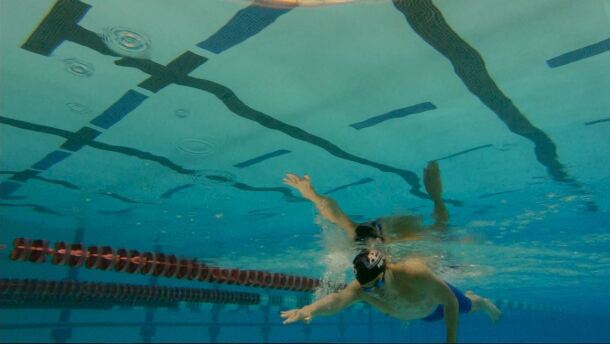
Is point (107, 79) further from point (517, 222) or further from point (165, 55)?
point (517, 222)

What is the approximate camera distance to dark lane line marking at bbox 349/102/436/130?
6.78 m

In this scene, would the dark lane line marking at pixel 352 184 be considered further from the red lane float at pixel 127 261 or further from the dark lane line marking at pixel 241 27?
the dark lane line marking at pixel 241 27

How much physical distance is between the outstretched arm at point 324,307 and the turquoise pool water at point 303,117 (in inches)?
113

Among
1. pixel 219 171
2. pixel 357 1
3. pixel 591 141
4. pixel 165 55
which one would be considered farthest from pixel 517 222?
pixel 165 55

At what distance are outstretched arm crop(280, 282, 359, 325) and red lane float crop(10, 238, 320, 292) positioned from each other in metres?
2.48

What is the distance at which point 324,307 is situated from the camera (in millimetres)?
5117

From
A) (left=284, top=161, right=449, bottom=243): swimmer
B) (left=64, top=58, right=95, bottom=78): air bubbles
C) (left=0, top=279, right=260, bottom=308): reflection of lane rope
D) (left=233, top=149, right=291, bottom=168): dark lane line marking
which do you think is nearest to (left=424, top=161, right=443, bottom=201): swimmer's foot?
(left=284, top=161, right=449, bottom=243): swimmer

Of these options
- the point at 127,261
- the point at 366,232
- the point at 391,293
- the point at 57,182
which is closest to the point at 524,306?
the point at 366,232

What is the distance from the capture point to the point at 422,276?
569cm

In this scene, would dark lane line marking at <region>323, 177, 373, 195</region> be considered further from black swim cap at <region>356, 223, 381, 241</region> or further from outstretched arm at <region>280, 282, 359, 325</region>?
outstretched arm at <region>280, 282, 359, 325</region>

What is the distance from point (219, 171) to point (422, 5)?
6497mm

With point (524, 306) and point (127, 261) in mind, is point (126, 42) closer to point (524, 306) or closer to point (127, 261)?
point (127, 261)

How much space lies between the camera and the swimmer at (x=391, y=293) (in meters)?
4.86

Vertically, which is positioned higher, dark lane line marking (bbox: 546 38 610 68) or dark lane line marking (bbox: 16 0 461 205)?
dark lane line marking (bbox: 16 0 461 205)
